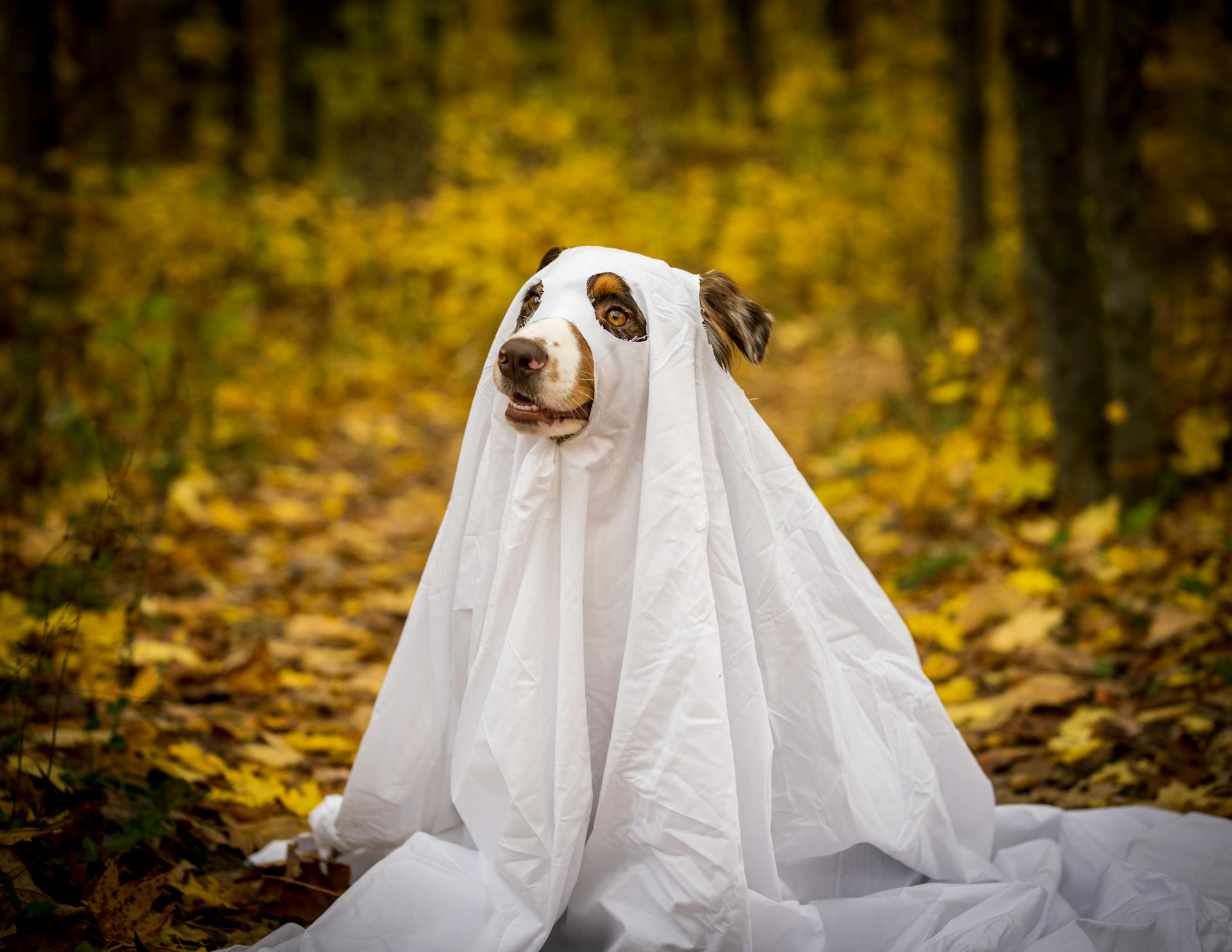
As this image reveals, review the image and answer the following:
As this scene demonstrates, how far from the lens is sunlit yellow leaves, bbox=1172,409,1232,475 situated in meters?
4.64

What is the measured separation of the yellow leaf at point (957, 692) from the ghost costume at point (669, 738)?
1.14 m

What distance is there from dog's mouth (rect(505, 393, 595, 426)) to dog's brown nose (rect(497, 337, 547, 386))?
0.16 ft

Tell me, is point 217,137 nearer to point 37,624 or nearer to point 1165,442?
point 37,624

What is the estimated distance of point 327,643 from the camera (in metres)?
4.37

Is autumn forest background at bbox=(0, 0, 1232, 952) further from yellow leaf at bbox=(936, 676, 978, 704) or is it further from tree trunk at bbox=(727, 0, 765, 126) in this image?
tree trunk at bbox=(727, 0, 765, 126)

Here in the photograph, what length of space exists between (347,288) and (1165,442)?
7874 millimetres

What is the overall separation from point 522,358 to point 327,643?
8.97 feet

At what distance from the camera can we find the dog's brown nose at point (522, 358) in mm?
2051

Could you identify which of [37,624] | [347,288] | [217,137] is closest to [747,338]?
[37,624]

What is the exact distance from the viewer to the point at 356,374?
360 inches

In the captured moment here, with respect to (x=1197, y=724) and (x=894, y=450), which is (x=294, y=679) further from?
(x=894, y=450)

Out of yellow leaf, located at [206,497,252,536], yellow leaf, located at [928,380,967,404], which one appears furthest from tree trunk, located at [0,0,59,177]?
yellow leaf, located at [928,380,967,404]

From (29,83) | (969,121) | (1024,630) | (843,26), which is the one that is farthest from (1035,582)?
(843,26)

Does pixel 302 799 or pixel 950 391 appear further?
pixel 950 391
